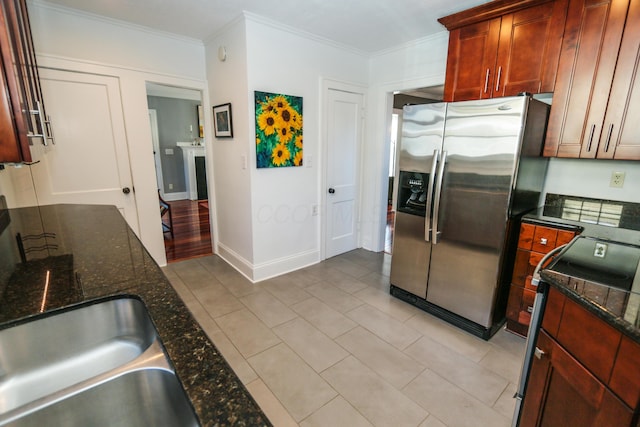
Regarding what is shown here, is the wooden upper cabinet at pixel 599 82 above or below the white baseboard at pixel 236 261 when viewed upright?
above

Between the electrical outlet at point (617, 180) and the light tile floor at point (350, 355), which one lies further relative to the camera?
the electrical outlet at point (617, 180)

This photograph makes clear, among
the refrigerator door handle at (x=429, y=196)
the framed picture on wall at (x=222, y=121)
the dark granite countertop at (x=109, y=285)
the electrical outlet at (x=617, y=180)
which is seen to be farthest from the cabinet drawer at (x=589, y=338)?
the framed picture on wall at (x=222, y=121)

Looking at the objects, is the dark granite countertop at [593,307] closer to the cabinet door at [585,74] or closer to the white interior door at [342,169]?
the cabinet door at [585,74]

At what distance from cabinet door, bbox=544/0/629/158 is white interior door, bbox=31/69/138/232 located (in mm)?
3718

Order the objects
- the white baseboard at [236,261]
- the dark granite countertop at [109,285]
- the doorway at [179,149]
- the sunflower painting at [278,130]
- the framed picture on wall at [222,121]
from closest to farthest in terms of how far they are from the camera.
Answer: the dark granite countertop at [109,285] → the sunflower painting at [278,130] → the framed picture on wall at [222,121] → the white baseboard at [236,261] → the doorway at [179,149]

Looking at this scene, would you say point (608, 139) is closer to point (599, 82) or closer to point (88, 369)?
point (599, 82)

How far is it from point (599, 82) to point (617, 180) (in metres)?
0.76

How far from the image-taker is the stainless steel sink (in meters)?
0.67

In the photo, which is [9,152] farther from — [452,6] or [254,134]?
[452,6]

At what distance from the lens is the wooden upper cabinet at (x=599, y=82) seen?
1807 millimetres

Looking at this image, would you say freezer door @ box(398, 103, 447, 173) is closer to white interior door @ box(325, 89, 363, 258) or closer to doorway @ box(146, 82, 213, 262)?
white interior door @ box(325, 89, 363, 258)

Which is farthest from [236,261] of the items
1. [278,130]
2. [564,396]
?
[564,396]

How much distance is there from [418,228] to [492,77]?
133 cm

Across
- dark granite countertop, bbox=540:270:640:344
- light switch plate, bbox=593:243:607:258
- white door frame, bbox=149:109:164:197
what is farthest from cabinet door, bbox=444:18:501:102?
white door frame, bbox=149:109:164:197
